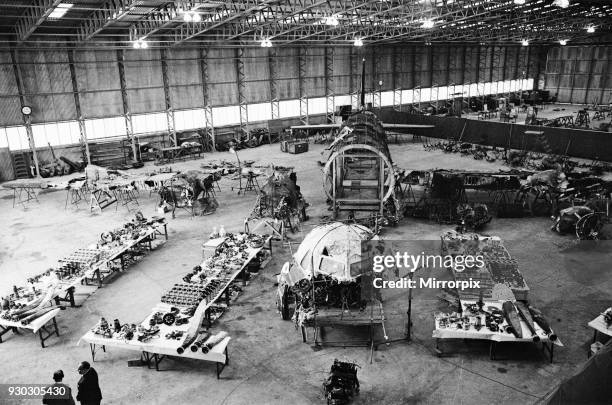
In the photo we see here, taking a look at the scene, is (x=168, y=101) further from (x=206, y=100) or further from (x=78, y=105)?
(x=78, y=105)

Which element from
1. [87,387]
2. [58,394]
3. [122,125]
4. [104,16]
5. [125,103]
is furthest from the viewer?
[122,125]

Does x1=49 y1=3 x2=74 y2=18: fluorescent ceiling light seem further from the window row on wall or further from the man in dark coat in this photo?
the man in dark coat

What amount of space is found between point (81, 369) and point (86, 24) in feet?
95.5

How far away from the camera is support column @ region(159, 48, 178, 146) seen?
40.5 meters

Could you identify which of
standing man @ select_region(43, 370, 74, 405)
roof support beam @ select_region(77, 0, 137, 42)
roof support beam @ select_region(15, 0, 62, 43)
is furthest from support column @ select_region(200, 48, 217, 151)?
standing man @ select_region(43, 370, 74, 405)

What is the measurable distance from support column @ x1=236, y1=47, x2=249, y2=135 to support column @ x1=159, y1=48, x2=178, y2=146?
7.19m

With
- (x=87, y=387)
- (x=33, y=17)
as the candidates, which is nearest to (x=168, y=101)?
(x=33, y=17)

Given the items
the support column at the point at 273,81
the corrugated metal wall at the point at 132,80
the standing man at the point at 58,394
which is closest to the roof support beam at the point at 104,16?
the corrugated metal wall at the point at 132,80

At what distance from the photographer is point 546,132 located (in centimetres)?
3550

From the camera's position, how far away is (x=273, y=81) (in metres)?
48.0

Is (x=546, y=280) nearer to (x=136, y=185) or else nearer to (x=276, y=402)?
(x=276, y=402)

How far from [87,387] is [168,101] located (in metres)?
35.1

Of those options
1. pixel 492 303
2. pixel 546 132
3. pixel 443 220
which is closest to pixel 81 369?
pixel 492 303

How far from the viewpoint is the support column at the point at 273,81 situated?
47.3 m
